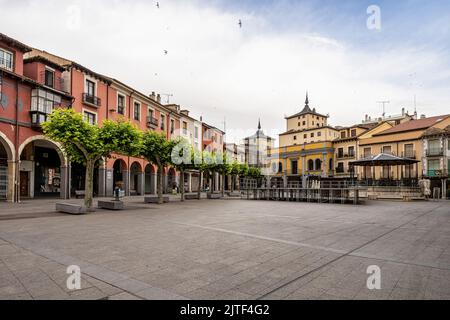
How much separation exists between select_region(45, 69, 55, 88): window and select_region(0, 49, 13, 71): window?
2.87 meters

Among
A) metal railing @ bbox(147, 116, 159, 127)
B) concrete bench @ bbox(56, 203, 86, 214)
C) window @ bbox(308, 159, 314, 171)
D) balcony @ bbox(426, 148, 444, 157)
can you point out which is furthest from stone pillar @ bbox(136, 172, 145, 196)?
balcony @ bbox(426, 148, 444, 157)

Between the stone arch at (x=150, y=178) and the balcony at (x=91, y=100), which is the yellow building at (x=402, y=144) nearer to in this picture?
the stone arch at (x=150, y=178)

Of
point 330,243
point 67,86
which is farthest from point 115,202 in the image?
point 67,86

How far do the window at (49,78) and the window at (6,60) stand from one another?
287 centimetres

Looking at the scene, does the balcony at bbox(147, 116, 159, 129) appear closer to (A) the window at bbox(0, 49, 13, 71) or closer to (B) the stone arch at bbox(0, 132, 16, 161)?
(A) the window at bbox(0, 49, 13, 71)

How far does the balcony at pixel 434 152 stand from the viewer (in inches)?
1325

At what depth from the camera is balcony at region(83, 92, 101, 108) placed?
25.2 meters

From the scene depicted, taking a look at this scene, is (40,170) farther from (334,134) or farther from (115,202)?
(334,134)

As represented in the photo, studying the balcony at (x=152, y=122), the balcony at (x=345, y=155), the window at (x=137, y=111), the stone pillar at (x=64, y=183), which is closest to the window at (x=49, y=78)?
the stone pillar at (x=64, y=183)

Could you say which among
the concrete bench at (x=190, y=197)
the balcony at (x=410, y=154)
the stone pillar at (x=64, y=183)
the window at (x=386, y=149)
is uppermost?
the window at (x=386, y=149)

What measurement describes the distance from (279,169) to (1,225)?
53.1m

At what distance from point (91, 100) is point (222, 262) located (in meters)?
25.2
